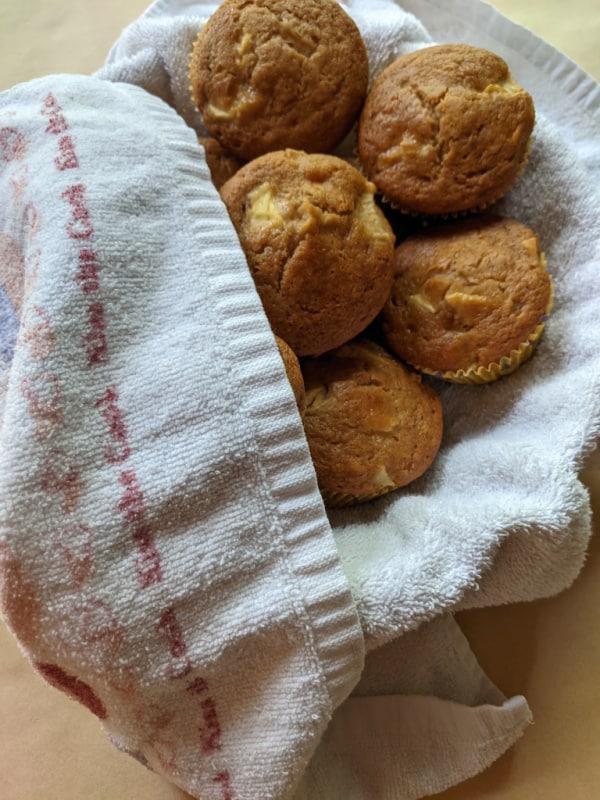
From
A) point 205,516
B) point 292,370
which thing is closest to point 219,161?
point 292,370

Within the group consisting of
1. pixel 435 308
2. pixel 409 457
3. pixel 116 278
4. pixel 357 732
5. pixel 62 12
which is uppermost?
pixel 62 12

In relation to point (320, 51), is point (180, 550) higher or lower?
lower

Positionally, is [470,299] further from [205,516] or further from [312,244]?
[205,516]

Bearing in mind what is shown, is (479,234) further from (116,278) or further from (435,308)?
(116,278)

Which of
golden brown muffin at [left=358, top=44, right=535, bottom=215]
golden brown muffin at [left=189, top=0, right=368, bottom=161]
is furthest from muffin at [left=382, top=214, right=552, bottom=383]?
golden brown muffin at [left=189, top=0, right=368, bottom=161]

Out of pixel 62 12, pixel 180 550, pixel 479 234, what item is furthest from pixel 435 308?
pixel 62 12

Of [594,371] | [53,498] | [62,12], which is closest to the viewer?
[53,498]

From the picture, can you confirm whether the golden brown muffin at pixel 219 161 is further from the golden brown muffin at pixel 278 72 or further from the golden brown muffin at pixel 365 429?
the golden brown muffin at pixel 365 429
